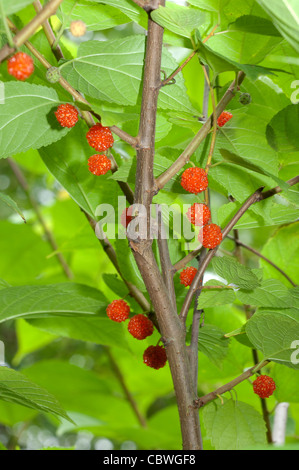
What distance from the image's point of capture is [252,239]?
1481 millimetres

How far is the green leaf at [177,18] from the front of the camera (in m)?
0.35

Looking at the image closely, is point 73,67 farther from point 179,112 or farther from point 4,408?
point 4,408

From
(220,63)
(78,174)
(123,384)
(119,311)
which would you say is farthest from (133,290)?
(123,384)

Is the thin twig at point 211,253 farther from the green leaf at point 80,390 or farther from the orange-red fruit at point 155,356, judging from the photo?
the green leaf at point 80,390

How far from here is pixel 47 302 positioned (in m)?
0.53

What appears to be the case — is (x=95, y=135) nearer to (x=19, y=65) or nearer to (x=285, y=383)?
(x=19, y=65)

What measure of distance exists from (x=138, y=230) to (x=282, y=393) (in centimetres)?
34

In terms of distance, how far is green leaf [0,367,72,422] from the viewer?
44cm

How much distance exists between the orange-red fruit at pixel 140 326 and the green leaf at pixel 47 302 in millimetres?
81

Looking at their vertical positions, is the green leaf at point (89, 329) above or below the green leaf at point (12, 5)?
above

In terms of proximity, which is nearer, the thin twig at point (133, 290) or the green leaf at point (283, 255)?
the thin twig at point (133, 290)

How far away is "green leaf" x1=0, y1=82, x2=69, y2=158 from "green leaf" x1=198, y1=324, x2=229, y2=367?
0.73 ft

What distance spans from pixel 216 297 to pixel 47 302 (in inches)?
7.7

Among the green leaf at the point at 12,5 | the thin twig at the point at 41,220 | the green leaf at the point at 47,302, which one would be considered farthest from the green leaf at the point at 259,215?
the thin twig at the point at 41,220
